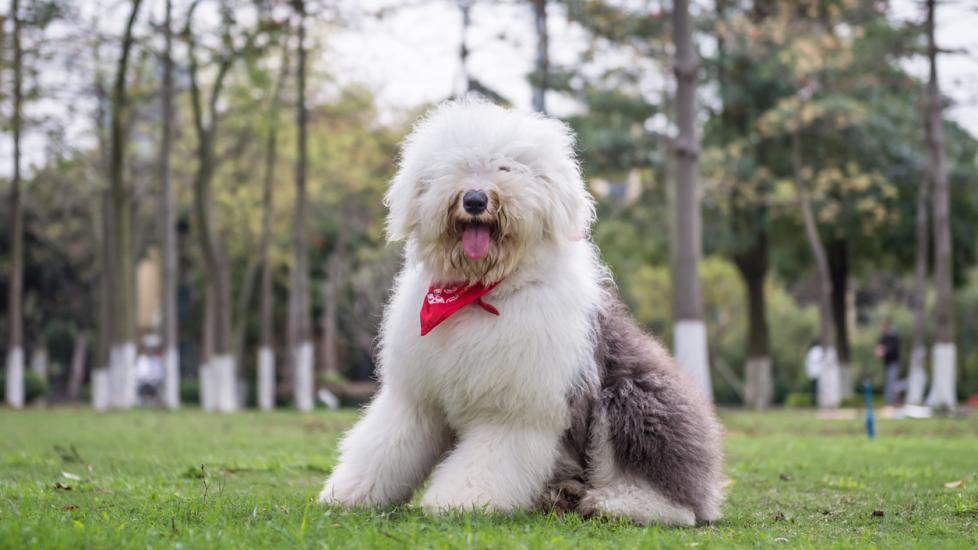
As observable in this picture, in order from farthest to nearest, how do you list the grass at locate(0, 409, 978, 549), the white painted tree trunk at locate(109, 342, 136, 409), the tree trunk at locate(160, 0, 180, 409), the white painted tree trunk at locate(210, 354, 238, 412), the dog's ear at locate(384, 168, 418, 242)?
the tree trunk at locate(160, 0, 180, 409), the white painted tree trunk at locate(210, 354, 238, 412), the white painted tree trunk at locate(109, 342, 136, 409), the dog's ear at locate(384, 168, 418, 242), the grass at locate(0, 409, 978, 549)

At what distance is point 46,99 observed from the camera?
837 inches

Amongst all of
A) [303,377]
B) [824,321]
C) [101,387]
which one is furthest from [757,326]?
[101,387]

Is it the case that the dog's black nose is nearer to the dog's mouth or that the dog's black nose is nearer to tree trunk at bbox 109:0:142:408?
the dog's mouth

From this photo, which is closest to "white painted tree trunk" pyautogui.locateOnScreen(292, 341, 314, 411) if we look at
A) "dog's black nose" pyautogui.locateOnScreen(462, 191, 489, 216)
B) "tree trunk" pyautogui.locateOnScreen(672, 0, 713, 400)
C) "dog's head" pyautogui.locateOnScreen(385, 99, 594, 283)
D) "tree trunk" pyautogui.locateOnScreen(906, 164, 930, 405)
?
"tree trunk" pyautogui.locateOnScreen(672, 0, 713, 400)

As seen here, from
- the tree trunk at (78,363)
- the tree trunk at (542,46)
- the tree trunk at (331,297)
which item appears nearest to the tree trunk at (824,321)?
the tree trunk at (542,46)

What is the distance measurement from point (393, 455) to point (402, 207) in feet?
3.96

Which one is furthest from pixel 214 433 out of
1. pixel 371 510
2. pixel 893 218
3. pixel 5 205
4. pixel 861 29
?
pixel 5 205

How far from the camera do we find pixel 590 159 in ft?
78.6

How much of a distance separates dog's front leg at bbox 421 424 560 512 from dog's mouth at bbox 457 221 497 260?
31.8 inches

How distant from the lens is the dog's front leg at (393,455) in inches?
205

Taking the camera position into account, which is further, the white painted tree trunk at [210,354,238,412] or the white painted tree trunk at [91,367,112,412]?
the white painted tree trunk at [91,367,112,412]

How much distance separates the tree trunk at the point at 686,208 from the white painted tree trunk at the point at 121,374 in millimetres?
11801

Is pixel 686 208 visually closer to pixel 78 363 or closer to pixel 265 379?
pixel 265 379

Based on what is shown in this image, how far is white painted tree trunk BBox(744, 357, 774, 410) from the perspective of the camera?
1017 inches
